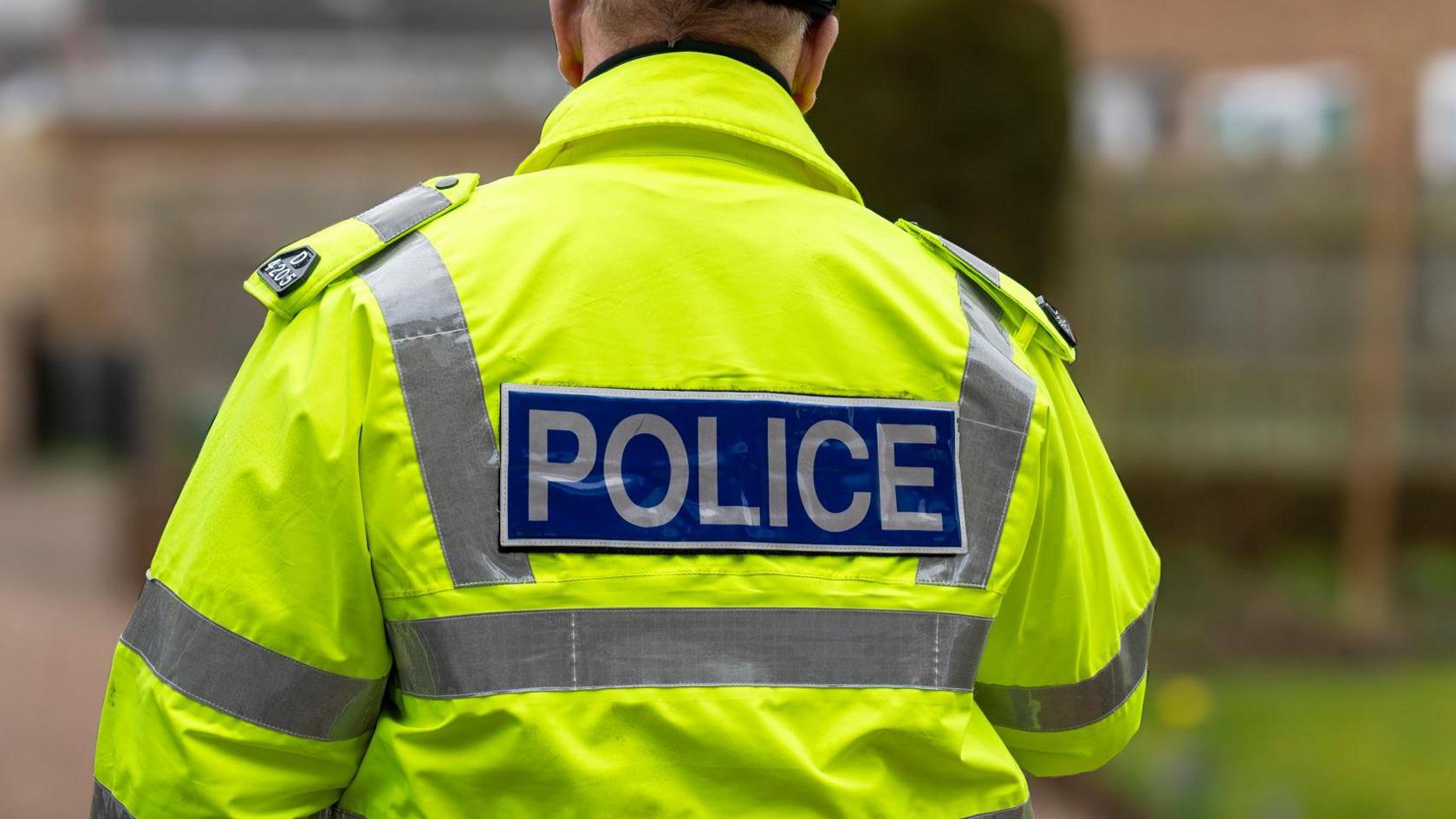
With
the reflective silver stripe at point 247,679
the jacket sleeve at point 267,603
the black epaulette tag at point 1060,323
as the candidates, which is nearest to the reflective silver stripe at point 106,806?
the jacket sleeve at point 267,603

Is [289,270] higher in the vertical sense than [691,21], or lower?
lower

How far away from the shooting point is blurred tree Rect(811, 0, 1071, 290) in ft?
20.1

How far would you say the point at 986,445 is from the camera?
5.55 ft

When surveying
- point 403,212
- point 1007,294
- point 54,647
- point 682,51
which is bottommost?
point 54,647

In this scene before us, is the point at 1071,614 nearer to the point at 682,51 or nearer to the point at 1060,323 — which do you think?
the point at 1060,323

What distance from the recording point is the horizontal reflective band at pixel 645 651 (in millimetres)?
1514

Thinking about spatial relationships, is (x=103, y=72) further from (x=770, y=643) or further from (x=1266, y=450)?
(x=770, y=643)

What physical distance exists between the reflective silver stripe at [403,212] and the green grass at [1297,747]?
3.45 m

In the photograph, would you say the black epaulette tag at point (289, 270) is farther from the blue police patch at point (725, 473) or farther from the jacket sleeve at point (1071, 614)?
the jacket sleeve at point (1071, 614)

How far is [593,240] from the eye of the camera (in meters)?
1.59

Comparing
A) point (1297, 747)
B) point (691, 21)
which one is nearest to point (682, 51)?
point (691, 21)

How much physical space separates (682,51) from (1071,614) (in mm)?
737

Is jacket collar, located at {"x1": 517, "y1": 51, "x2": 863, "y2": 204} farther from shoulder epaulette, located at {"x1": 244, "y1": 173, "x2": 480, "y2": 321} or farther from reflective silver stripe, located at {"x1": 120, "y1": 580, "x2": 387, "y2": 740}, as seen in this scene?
→ reflective silver stripe, located at {"x1": 120, "y1": 580, "x2": 387, "y2": 740}

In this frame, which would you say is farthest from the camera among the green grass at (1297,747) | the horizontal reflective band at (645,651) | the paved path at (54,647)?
the paved path at (54,647)
